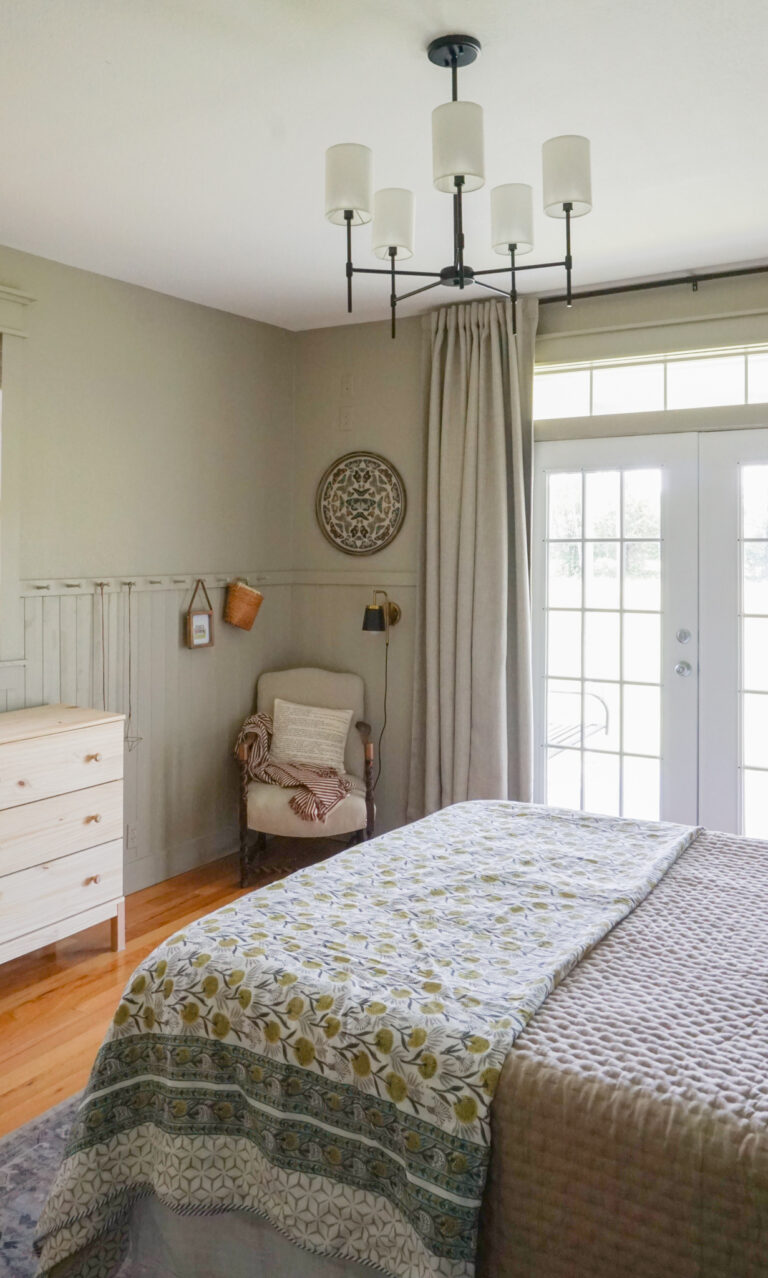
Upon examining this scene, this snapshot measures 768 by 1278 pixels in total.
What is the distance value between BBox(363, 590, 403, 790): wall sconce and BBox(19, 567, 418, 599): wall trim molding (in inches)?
3.6

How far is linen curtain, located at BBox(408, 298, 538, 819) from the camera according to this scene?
13.7 ft

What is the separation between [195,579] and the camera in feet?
14.4

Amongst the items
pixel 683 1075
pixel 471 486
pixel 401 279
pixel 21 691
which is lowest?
pixel 683 1075

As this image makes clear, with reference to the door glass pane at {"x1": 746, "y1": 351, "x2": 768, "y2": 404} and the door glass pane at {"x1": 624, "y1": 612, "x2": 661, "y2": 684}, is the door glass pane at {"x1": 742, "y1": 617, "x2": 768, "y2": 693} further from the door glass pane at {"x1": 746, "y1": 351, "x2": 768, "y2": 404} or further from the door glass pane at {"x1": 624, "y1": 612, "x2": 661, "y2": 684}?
the door glass pane at {"x1": 746, "y1": 351, "x2": 768, "y2": 404}

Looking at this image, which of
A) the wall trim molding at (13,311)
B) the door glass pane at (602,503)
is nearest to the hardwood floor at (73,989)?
the door glass pane at (602,503)

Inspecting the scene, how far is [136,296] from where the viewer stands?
4.03 metres

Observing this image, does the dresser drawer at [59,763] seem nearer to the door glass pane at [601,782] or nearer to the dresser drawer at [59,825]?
the dresser drawer at [59,825]

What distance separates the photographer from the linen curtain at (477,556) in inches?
165

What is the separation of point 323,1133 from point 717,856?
1.30 metres

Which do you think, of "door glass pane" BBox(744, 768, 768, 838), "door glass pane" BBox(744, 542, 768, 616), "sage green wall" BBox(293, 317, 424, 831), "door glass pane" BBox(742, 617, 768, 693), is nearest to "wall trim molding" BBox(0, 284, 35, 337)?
"sage green wall" BBox(293, 317, 424, 831)

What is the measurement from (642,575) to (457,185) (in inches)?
93.2

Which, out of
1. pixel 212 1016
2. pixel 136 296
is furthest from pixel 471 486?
pixel 212 1016

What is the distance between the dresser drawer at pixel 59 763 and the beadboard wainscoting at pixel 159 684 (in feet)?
1.45

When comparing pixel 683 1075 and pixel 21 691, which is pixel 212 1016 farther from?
pixel 21 691
